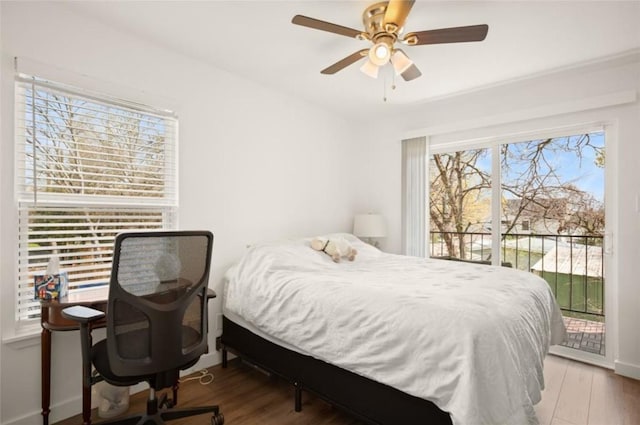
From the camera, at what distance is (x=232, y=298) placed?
2541 mm

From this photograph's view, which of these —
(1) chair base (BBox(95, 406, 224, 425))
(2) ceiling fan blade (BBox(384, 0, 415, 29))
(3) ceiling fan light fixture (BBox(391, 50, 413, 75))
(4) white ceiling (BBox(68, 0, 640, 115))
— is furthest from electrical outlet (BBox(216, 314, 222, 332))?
(2) ceiling fan blade (BBox(384, 0, 415, 29))

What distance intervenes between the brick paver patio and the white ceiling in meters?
2.43

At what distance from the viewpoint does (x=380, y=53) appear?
192 centimetres

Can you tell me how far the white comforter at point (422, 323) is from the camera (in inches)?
52.1

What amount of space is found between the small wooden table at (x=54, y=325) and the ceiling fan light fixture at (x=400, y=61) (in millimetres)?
2263

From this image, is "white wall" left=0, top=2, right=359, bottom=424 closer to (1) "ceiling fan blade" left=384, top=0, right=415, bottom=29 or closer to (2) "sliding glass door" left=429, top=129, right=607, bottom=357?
(2) "sliding glass door" left=429, top=129, right=607, bottom=357

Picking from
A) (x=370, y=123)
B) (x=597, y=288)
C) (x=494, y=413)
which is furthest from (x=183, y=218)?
(x=597, y=288)

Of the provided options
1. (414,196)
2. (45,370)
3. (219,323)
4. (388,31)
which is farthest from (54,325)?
(414,196)

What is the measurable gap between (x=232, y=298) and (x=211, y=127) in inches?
57.0

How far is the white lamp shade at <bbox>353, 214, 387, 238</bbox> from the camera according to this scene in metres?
3.81

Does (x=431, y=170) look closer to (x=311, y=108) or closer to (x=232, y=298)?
(x=311, y=108)

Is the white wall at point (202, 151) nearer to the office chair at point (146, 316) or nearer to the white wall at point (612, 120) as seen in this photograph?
the office chair at point (146, 316)

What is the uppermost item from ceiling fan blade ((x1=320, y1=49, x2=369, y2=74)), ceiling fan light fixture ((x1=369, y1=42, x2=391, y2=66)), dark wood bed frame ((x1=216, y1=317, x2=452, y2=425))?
ceiling fan blade ((x1=320, y1=49, x2=369, y2=74))

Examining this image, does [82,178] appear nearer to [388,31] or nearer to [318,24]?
[318,24]
